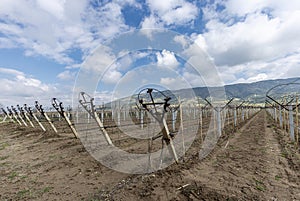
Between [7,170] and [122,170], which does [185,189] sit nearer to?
[122,170]

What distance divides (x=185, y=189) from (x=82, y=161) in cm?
472

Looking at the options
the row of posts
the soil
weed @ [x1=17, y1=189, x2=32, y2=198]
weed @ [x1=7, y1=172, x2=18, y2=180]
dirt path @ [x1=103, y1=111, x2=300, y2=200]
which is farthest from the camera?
the row of posts

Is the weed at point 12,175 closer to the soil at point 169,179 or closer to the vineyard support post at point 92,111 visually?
the soil at point 169,179

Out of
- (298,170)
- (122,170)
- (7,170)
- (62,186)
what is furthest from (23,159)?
(298,170)

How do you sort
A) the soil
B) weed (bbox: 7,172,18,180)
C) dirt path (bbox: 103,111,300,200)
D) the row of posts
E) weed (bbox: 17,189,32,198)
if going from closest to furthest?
dirt path (bbox: 103,111,300,200)
the soil
weed (bbox: 17,189,32,198)
weed (bbox: 7,172,18,180)
the row of posts

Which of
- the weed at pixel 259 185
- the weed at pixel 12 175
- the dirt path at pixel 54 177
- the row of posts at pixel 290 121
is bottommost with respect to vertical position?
the weed at pixel 12 175

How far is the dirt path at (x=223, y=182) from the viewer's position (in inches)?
182

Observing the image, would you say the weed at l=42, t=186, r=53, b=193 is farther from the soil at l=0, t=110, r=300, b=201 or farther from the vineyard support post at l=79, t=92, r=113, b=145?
the vineyard support post at l=79, t=92, r=113, b=145

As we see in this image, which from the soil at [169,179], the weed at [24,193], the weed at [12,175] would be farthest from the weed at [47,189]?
the weed at [12,175]

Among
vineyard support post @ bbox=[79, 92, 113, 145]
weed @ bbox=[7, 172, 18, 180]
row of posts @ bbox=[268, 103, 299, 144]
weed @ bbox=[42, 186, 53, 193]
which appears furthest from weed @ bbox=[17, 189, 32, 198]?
row of posts @ bbox=[268, 103, 299, 144]

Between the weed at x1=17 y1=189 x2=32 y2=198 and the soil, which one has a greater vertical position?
the soil

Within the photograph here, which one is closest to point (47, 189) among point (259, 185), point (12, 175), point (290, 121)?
point (12, 175)

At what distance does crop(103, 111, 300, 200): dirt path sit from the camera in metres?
4.61

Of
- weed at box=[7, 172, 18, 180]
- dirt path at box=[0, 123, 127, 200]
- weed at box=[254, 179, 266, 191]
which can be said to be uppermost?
weed at box=[254, 179, 266, 191]
